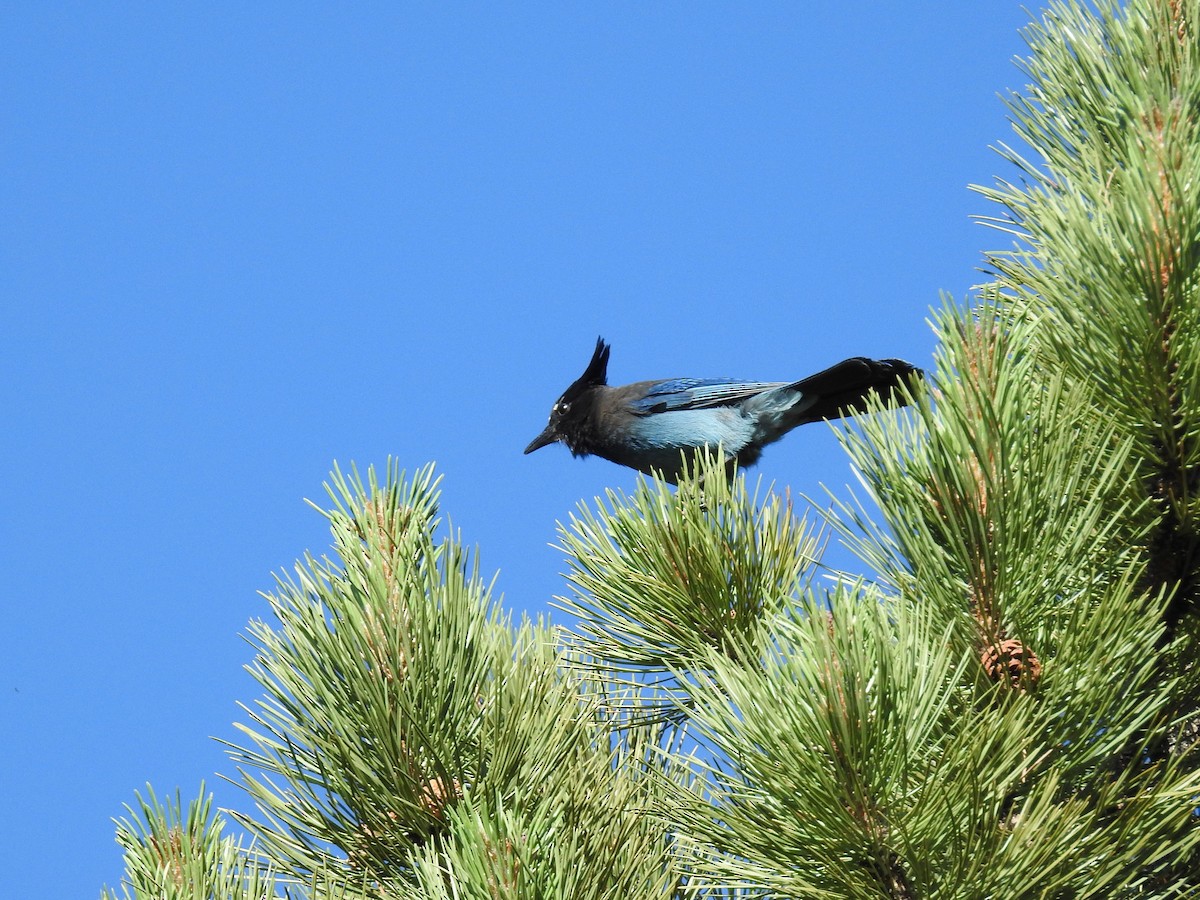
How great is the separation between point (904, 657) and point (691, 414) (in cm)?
489

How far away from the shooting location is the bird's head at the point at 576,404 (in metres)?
7.21

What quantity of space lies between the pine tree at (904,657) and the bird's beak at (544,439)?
504 centimetres

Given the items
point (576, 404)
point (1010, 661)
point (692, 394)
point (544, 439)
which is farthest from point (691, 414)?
point (1010, 661)

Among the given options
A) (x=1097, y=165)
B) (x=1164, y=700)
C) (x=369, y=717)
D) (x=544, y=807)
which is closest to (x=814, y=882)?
(x=544, y=807)

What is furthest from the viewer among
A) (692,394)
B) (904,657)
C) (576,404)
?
(576,404)

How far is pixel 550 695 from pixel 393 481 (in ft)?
1.61

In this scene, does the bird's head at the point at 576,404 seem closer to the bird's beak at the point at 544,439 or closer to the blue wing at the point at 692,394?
the bird's beak at the point at 544,439

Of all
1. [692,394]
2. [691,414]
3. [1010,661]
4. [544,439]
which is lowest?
[1010,661]

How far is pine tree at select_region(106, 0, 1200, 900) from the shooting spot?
163 cm

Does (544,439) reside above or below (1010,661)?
above

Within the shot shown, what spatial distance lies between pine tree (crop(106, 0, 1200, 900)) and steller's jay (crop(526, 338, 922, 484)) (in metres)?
3.63

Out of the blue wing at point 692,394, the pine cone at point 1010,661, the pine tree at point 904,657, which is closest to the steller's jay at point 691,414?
the blue wing at point 692,394

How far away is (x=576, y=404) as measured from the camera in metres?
7.27

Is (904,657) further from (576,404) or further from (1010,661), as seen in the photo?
(576,404)
